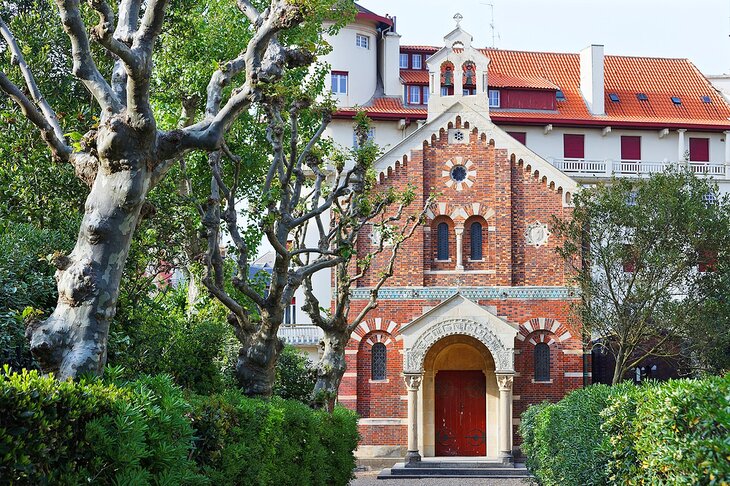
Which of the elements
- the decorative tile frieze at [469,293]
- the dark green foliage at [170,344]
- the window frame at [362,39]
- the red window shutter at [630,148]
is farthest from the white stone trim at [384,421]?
the window frame at [362,39]

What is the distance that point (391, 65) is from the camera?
6159 centimetres

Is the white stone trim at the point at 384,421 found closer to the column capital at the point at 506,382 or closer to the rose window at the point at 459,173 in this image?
the column capital at the point at 506,382

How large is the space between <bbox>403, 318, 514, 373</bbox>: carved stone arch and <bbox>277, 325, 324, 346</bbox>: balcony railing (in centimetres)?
698

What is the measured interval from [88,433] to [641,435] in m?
8.02

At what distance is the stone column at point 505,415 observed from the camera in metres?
42.0

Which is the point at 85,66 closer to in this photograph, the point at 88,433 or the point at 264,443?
the point at 88,433

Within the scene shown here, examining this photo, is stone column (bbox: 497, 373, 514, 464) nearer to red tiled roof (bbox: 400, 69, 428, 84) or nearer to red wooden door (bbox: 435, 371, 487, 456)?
red wooden door (bbox: 435, 371, 487, 456)

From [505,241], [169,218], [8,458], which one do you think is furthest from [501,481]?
[8,458]

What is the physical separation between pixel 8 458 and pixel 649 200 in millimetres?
33785

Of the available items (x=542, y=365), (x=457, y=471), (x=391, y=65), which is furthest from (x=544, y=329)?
(x=391, y=65)

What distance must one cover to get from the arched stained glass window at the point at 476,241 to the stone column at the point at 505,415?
16.8 ft

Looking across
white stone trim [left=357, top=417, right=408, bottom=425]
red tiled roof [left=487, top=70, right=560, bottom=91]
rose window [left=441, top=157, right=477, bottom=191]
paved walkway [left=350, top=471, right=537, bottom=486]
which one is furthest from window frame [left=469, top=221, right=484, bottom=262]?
red tiled roof [left=487, top=70, right=560, bottom=91]

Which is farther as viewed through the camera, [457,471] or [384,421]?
[384,421]

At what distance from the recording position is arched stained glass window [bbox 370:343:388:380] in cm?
4403
